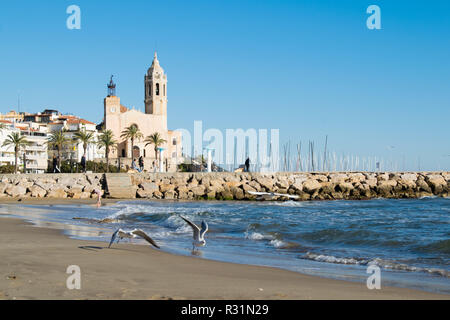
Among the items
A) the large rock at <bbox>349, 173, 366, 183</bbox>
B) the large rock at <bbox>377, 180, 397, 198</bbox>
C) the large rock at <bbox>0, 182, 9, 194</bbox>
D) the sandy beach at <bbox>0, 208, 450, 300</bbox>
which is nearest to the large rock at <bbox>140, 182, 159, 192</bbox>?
the large rock at <bbox>0, 182, 9, 194</bbox>

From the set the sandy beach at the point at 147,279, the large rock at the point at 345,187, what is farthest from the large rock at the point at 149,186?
the sandy beach at the point at 147,279

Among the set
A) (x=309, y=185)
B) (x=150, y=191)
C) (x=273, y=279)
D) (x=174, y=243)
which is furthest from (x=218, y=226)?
(x=309, y=185)

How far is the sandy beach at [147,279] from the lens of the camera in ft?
19.8

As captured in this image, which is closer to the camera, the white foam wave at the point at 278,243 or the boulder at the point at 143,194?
the white foam wave at the point at 278,243

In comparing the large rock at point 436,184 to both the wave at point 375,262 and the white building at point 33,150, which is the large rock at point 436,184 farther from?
the white building at point 33,150

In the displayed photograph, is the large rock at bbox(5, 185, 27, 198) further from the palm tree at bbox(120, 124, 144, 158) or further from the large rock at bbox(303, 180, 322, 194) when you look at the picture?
the palm tree at bbox(120, 124, 144, 158)

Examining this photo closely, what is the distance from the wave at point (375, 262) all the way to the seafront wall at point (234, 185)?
27.0 m

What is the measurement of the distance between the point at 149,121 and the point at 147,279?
83.7 m

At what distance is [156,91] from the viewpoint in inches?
3656

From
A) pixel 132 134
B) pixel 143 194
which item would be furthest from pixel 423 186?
pixel 132 134

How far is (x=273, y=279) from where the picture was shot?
7742 millimetres

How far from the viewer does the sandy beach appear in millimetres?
6031

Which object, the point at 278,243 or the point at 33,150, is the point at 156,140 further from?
the point at 278,243
